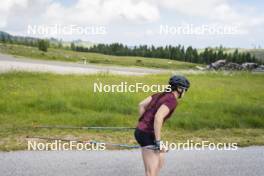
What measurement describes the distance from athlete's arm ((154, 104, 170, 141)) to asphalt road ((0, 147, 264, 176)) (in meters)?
1.77

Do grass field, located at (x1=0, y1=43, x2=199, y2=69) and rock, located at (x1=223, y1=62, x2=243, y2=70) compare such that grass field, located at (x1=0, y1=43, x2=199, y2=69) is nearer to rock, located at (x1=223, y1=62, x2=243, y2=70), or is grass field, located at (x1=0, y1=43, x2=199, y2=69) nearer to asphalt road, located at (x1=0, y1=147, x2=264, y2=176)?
rock, located at (x1=223, y1=62, x2=243, y2=70)

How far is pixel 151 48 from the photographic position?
6153 centimetres

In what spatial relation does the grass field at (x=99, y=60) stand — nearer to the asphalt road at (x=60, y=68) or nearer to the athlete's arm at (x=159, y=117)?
the asphalt road at (x=60, y=68)

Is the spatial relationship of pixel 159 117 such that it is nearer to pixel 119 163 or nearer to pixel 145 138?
pixel 145 138

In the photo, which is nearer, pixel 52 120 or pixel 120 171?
pixel 120 171

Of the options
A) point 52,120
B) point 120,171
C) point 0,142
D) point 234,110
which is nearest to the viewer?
point 120,171

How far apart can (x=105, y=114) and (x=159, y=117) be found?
6888mm

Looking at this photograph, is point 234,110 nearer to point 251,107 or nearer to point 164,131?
point 251,107

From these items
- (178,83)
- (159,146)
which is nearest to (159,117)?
(159,146)

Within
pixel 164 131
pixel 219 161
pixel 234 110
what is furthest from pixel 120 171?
pixel 234 110

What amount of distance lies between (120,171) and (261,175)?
2.26 m

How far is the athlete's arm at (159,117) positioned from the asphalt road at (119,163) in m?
1.77

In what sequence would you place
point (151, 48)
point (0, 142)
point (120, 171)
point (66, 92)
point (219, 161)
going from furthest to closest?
1. point (151, 48)
2. point (66, 92)
3. point (0, 142)
4. point (219, 161)
5. point (120, 171)

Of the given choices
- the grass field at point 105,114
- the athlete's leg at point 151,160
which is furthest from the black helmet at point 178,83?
the grass field at point 105,114
